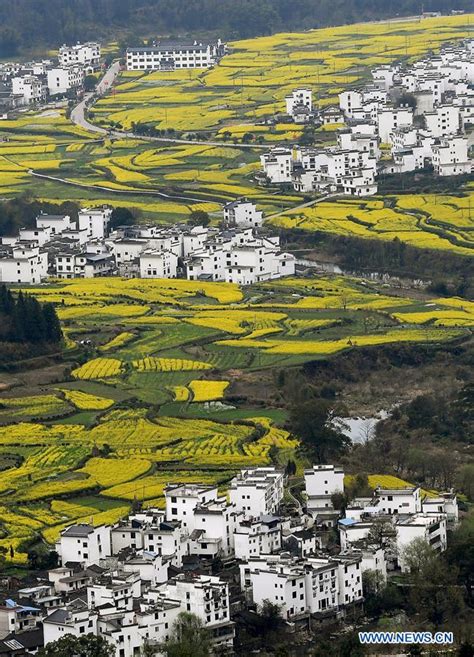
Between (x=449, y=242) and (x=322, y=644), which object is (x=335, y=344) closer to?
(x=449, y=242)

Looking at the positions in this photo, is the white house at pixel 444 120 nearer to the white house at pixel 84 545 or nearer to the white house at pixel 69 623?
the white house at pixel 84 545

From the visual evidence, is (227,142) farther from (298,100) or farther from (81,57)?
(81,57)

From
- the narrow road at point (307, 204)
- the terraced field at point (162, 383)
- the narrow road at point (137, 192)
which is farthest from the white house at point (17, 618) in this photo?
the narrow road at point (137, 192)

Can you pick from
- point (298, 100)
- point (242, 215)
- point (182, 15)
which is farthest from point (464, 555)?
point (182, 15)

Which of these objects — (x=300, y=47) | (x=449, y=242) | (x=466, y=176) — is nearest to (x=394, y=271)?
(x=449, y=242)

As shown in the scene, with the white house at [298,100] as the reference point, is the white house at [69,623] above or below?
below

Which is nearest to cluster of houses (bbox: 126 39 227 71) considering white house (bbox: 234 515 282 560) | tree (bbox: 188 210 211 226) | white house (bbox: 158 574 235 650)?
tree (bbox: 188 210 211 226)
